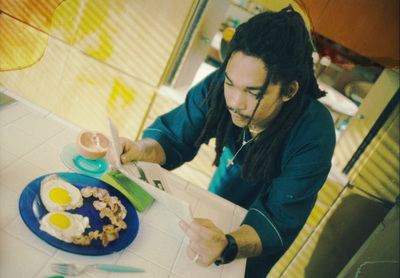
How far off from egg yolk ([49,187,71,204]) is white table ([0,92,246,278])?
0.34ft

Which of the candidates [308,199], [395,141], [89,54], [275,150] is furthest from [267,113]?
[89,54]

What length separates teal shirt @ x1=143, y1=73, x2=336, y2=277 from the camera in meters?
1.18

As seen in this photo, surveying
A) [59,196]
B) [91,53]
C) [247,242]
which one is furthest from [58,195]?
[91,53]

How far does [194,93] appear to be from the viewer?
1532 millimetres

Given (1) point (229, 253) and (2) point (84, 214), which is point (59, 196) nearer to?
(2) point (84, 214)

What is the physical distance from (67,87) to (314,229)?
251cm

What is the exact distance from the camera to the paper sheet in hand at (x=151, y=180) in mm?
871

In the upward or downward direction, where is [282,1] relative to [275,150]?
upward

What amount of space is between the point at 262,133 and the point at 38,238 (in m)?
1.03

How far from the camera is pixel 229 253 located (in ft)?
3.28

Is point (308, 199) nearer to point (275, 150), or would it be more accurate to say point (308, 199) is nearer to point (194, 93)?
point (275, 150)

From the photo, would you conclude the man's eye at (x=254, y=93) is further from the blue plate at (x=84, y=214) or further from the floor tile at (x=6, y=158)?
the floor tile at (x=6, y=158)

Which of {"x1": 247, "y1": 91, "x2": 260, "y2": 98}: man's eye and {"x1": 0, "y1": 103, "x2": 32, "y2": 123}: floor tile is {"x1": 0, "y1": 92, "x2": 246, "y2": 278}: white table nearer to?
{"x1": 0, "y1": 103, "x2": 32, "y2": 123}: floor tile

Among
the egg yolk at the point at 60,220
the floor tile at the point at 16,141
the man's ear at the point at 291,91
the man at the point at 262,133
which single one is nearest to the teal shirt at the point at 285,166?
the man at the point at 262,133
